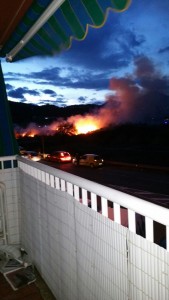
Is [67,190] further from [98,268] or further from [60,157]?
[60,157]

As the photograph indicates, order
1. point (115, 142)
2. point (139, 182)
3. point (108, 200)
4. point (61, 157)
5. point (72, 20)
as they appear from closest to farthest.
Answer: point (108, 200), point (72, 20), point (139, 182), point (61, 157), point (115, 142)

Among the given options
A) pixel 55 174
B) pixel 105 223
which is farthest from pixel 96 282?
pixel 55 174

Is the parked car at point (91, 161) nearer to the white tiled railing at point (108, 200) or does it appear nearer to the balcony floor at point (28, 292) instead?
the balcony floor at point (28, 292)

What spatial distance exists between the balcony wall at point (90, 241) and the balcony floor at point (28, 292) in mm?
107

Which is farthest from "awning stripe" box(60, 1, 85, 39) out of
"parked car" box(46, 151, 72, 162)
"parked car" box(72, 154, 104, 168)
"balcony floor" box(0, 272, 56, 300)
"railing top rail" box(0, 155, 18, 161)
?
"parked car" box(46, 151, 72, 162)

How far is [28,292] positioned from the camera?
124 inches

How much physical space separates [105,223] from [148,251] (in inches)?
17.6

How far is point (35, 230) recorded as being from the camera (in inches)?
136

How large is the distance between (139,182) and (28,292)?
1605cm

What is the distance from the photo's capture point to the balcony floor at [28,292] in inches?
119

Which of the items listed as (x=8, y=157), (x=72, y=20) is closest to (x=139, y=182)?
(x=8, y=157)

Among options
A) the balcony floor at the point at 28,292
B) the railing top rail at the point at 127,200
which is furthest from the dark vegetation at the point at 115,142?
the railing top rail at the point at 127,200

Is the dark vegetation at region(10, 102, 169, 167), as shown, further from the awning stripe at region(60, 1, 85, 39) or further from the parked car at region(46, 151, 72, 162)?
the awning stripe at region(60, 1, 85, 39)

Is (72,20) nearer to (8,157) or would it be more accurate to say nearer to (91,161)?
(8,157)
